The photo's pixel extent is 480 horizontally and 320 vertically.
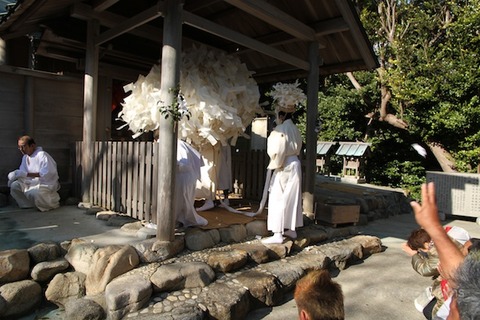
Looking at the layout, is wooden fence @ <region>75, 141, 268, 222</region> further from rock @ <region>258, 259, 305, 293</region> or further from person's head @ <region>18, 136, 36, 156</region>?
rock @ <region>258, 259, 305, 293</region>

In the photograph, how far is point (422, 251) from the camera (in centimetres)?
335

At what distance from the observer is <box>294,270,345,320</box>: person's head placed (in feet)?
5.37

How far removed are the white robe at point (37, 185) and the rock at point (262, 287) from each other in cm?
381

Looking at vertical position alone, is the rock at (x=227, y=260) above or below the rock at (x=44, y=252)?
below

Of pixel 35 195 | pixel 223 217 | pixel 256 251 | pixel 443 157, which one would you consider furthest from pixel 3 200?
pixel 443 157

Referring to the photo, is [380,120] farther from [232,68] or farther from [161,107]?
[161,107]

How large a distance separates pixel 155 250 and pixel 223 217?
178cm

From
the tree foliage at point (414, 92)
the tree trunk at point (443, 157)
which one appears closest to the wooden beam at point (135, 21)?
the tree foliage at point (414, 92)

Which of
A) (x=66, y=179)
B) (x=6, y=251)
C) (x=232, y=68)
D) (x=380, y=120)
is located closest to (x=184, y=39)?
(x=232, y=68)

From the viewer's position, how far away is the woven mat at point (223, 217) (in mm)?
5047

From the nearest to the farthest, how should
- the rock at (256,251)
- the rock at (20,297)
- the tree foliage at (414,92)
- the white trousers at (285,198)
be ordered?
the rock at (20,297), the rock at (256,251), the white trousers at (285,198), the tree foliage at (414,92)

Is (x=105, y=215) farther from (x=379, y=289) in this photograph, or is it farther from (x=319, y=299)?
(x=319, y=299)

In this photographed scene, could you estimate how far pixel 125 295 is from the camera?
10.4 ft

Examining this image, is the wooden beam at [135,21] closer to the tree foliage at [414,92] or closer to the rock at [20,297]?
the rock at [20,297]
